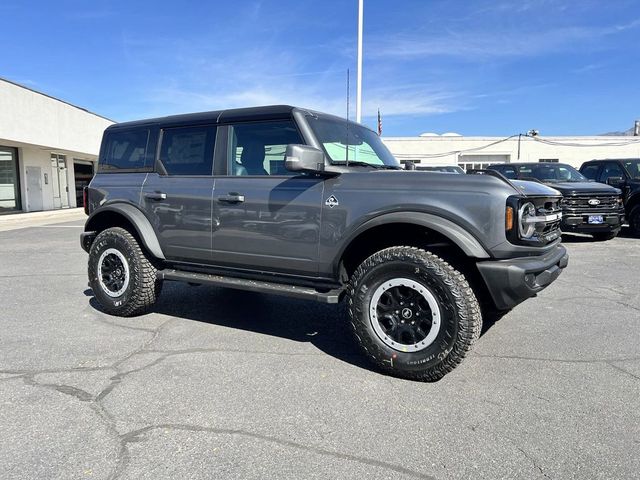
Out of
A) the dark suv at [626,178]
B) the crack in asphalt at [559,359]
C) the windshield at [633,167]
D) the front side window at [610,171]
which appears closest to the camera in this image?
the crack in asphalt at [559,359]

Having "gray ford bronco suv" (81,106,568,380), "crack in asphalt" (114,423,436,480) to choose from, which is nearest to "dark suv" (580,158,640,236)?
"gray ford bronco suv" (81,106,568,380)

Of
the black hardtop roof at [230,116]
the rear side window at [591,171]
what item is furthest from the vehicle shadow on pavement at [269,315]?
the rear side window at [591,171]

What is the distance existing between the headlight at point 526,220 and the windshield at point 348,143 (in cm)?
146

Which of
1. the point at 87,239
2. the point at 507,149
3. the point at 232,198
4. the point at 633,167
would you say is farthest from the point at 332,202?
the point at 507,149

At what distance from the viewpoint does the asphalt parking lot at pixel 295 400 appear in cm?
251

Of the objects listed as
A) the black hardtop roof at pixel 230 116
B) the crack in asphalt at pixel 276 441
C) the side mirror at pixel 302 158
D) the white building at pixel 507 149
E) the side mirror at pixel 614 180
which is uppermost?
the white building at pixel 507 149

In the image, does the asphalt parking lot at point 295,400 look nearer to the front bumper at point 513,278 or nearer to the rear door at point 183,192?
the front bumper at point 513,278

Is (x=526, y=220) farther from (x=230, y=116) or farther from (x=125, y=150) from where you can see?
(x=125, y=150)

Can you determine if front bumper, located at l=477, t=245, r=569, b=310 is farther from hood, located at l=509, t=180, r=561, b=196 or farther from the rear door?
the rear door

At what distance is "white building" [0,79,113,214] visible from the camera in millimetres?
18895

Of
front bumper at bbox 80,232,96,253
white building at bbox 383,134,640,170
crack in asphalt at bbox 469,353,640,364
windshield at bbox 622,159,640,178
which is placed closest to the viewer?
crack in asphalt at bbox 469,353,640,364

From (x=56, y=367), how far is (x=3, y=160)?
21346 millimetres

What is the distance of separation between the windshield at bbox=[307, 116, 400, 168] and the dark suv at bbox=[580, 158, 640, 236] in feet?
30.1

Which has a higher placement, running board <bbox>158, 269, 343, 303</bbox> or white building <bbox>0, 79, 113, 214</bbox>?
white building <bbox>0, 79, 113, 214</bbox>
